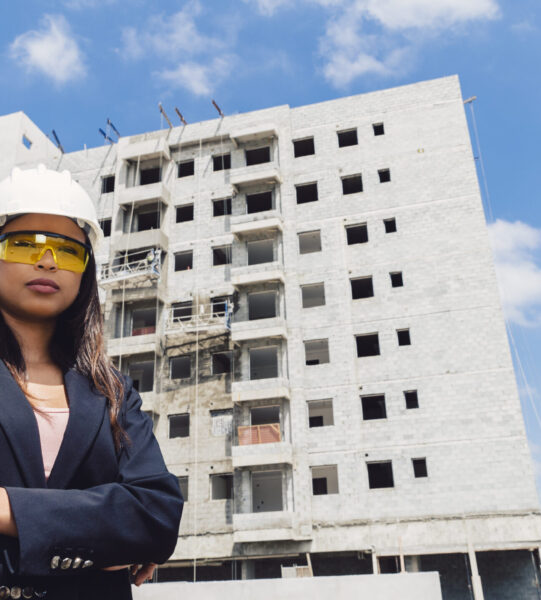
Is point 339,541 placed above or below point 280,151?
below

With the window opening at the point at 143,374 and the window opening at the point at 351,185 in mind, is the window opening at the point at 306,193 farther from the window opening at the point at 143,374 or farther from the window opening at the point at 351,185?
the window opening at the point at 143,374

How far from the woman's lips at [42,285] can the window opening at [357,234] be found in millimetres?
28362

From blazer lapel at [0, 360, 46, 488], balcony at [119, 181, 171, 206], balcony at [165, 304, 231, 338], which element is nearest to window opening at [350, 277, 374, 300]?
balcony at [165, 304, 231, 338]

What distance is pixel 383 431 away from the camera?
25625mm

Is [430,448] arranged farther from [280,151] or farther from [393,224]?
[280,151]

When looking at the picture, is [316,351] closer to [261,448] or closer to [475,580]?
[261,448]

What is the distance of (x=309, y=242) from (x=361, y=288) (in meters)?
3.76

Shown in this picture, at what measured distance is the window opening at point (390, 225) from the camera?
29.2m

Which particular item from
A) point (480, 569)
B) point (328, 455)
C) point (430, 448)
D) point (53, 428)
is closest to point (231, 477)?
point (328, 455)

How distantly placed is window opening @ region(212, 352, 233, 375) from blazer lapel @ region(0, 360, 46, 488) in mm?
27457

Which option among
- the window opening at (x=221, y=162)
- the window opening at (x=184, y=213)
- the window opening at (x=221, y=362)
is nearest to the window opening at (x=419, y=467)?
the window opening at (x=221, y=362)

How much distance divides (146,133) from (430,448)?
22.8m

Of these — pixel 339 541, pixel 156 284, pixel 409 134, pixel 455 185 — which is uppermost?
pixel 409 134

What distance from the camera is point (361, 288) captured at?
2953 cm
